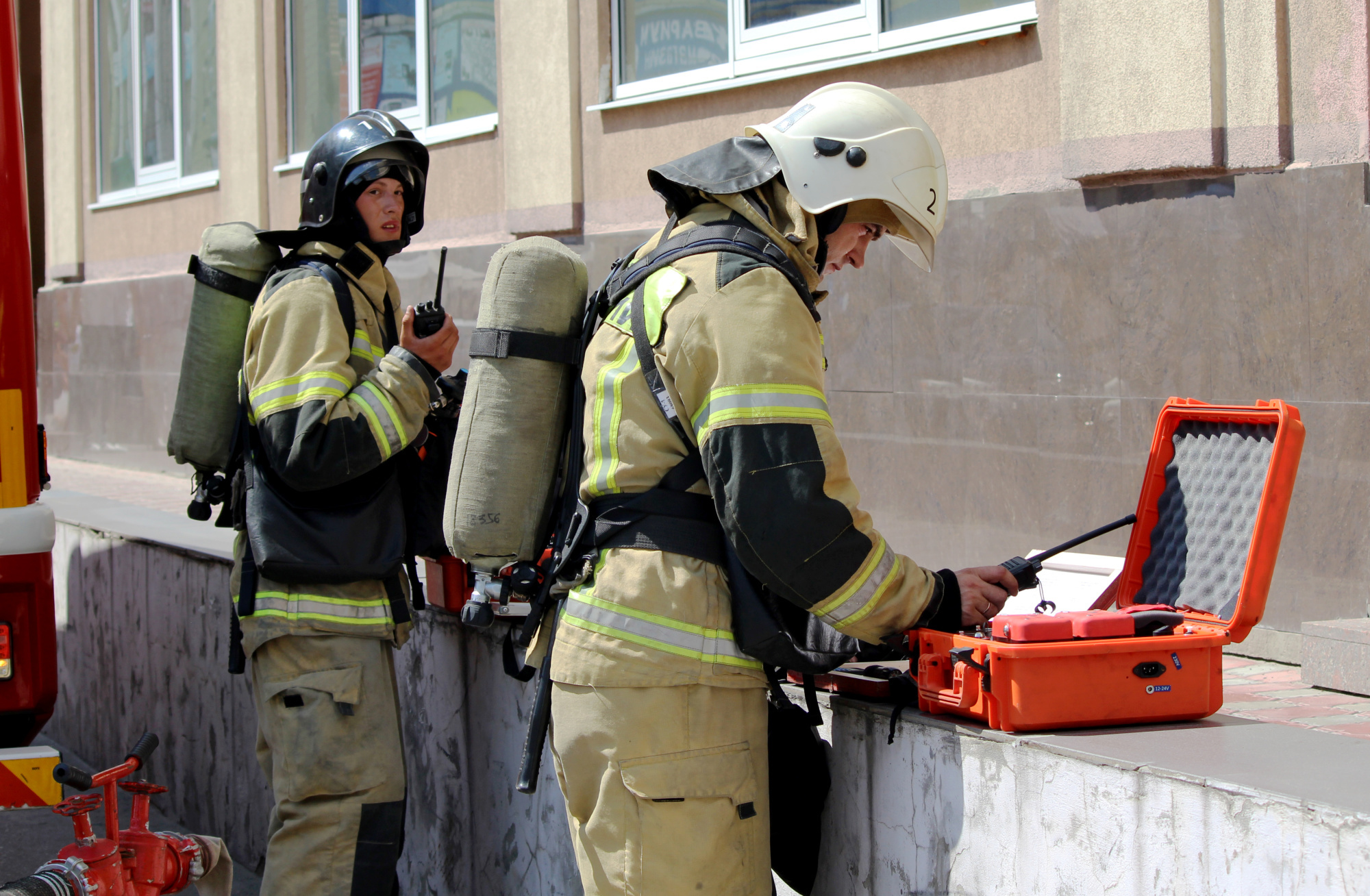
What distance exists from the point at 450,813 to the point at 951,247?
3035mm

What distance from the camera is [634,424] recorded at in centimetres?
231

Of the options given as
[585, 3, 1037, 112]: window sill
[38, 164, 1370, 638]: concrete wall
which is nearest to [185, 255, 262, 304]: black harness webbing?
[38, 164, 1370, 638]: concrete wall

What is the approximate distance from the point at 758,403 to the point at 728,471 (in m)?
0.12

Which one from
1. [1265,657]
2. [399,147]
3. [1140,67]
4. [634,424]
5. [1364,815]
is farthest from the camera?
[1140,67]

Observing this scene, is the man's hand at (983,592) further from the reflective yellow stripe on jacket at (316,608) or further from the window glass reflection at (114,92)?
the window glass reflection at (114,92)

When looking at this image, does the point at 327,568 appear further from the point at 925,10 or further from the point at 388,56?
the point at 388,56

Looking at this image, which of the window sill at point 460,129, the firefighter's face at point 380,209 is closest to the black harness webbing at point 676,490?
the firefighter's face at point 380,209

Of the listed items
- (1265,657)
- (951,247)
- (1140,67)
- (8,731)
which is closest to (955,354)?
(951,247)

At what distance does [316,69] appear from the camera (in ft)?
32.0

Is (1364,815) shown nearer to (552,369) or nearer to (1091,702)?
(1091,702)

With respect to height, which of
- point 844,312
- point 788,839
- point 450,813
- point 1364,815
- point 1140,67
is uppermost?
point 1140,67

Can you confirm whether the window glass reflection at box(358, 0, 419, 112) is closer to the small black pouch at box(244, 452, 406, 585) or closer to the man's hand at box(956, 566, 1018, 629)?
the small black pouch at box(244, 452, 406, 585)

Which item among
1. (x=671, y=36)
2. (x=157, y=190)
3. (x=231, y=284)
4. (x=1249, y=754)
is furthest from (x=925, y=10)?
(x=157, y=190)

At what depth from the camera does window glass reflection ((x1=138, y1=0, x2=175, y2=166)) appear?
37.5 feet
